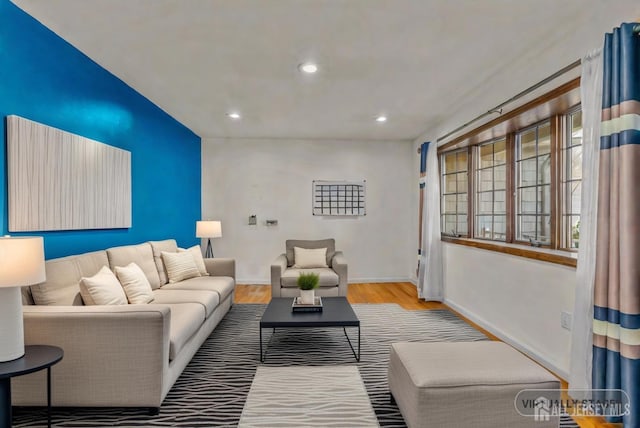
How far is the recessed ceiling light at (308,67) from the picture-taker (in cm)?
302

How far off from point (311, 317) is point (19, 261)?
1.95 metres

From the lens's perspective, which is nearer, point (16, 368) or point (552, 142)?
point (16, 368)

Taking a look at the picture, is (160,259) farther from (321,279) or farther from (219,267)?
(321,279)

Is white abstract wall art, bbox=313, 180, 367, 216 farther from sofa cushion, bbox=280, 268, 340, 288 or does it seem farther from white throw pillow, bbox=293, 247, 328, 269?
sofa cushion, bbox=280, 268, 340, 288

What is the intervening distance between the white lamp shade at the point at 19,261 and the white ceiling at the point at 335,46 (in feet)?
4.83

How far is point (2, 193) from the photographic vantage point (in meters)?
2.19

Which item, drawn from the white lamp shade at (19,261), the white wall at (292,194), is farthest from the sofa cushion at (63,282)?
the white wall at (292,194)

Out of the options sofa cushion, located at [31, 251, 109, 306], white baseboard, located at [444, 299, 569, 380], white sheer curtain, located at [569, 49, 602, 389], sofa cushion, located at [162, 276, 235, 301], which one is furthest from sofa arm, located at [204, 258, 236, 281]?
white sheer curtain, located at [569, 49, 602, 389]

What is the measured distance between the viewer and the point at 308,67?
10.1 feet

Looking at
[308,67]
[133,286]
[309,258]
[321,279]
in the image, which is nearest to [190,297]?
[133,286]

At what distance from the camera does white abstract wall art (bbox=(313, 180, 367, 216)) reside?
6.09 metres

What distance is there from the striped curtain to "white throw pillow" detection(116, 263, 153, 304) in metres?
3.08

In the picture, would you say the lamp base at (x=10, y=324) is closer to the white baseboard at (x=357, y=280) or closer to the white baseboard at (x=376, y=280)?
the white baseboard at (x=357, y=280)

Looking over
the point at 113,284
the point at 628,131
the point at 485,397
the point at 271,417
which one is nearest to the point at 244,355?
the point at 271,417
